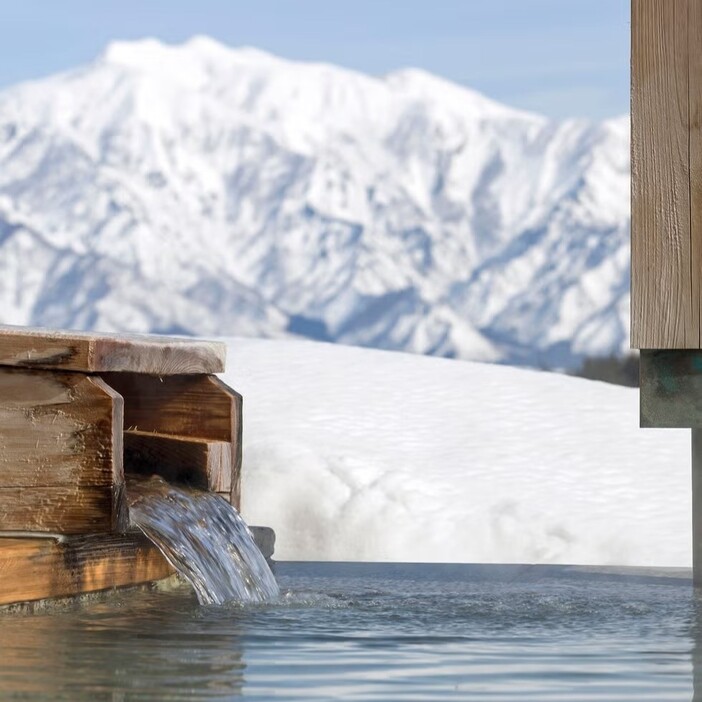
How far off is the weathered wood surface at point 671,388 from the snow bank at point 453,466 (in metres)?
2.16

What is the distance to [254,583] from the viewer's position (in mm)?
5734

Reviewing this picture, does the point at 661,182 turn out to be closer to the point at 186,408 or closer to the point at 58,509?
the point at 186,408

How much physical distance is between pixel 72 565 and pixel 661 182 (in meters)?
2.34

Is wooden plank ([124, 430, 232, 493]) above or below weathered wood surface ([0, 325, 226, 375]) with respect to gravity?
below

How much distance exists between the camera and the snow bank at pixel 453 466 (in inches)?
304

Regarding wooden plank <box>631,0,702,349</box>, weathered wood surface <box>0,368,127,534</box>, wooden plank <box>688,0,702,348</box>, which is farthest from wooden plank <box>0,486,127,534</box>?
wooden plank <box>688,0,702,348</box>

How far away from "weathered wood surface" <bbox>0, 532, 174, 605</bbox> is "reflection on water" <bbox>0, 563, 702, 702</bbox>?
82 mm

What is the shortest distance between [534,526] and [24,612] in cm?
341

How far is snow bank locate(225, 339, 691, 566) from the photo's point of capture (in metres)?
7.73

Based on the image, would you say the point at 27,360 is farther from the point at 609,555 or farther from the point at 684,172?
the point at 609,555

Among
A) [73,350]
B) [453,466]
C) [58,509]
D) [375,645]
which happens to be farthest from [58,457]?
[453,466]

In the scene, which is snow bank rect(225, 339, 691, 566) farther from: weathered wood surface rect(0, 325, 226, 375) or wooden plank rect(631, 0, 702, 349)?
weathered wood surface rect(0, 325, 226, 375)

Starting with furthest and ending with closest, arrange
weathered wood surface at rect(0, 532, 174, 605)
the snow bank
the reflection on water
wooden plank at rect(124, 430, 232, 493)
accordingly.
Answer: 1. the snow bank
2. wooden plank at rect(124, 430, 232, 493)
3. weathered wood surface at rect(0, 532, 174, 605)
4. the reflection on water

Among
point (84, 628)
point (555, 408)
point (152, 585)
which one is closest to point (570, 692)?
point (84, 628)
